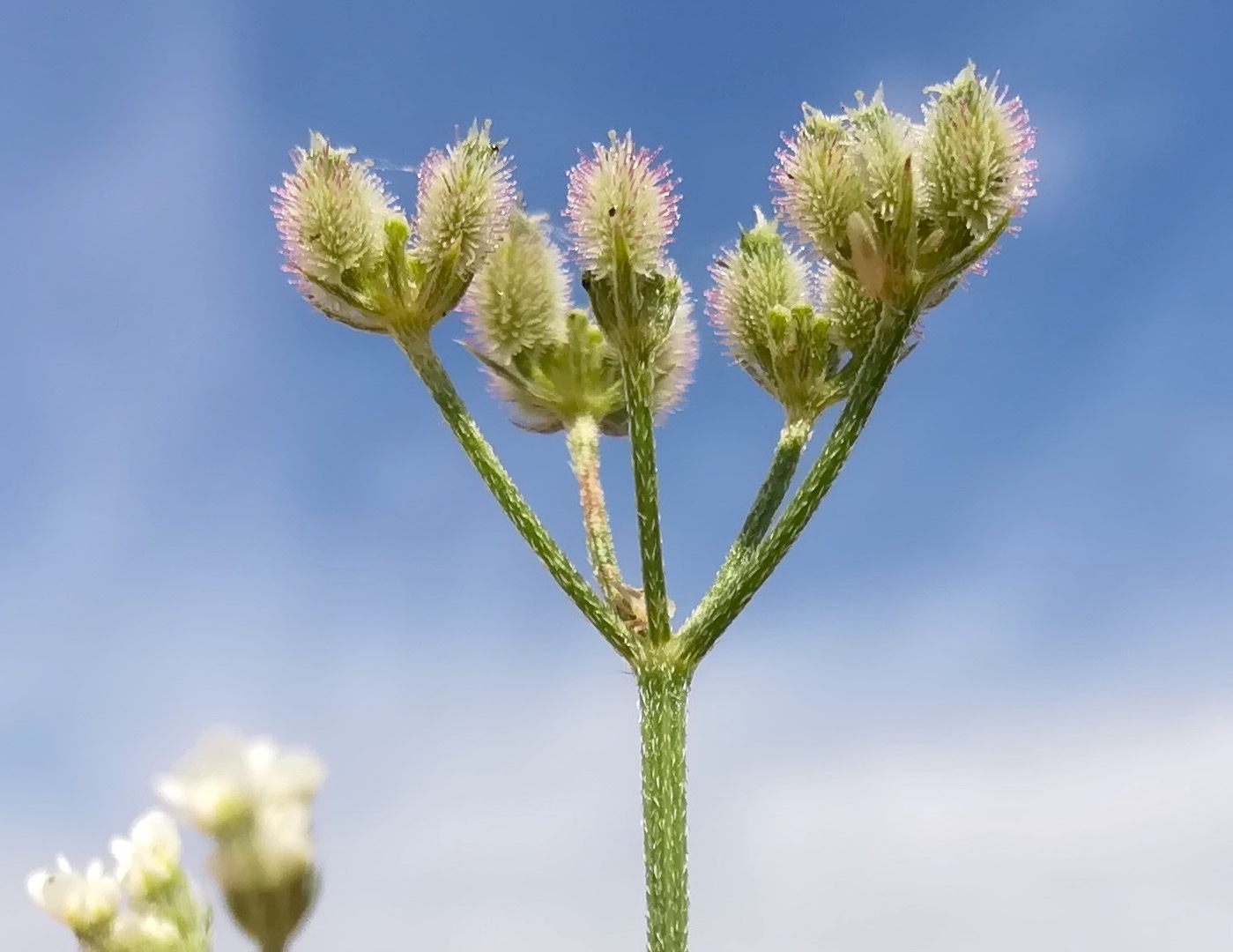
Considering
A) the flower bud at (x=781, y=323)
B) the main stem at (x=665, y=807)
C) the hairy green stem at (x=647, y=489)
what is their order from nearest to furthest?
the main stem at (x=665, y=807), the hairy green stem at (x=647, y=489), the flower bud at (x=781, y=323)

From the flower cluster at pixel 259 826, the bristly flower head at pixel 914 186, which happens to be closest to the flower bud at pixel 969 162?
the bristly flower head at pixel 914 186

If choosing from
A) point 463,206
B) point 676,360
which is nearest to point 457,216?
point 463,206

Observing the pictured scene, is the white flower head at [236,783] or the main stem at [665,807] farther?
the main stem at [665,807]

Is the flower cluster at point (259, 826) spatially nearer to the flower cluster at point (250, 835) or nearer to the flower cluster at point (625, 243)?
the flower cluster at point (250, 835)

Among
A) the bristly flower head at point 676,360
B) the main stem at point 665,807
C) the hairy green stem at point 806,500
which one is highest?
the bristly flower head at point 676,360

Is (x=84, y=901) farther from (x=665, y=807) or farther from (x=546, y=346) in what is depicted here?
(x=546, y=346)

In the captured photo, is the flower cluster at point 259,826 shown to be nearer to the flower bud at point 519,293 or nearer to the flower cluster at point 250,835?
the flower cluster at point 250,835

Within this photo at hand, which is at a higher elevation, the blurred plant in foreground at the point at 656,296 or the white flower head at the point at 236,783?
the blurred plant in foreground at the point at 656,296

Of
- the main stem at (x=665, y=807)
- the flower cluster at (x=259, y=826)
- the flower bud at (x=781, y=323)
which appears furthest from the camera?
the flower bud at (x=781, y=323)
